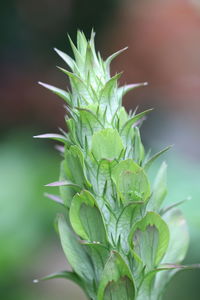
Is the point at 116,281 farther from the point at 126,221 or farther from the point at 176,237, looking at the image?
the point at 176,237

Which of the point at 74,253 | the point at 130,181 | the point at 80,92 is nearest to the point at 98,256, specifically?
the point at 74,253

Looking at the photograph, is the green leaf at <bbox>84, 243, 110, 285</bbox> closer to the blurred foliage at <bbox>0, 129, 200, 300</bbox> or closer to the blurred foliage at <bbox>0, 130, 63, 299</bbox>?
the blurred foliage at <bbox>0, 129, 200, 300</bbox>

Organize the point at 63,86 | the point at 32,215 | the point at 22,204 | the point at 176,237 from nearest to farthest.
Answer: the point at 176,237 < the point at 32,215 < the point at 22,204 < the point at 63,86

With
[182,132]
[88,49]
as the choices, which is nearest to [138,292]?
[88,49]

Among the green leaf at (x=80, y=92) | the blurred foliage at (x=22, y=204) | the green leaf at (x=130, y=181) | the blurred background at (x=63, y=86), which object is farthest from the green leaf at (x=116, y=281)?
the blurred background at (x=63, y=86)

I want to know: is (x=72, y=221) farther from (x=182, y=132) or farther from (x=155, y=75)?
(x=155, y=75)

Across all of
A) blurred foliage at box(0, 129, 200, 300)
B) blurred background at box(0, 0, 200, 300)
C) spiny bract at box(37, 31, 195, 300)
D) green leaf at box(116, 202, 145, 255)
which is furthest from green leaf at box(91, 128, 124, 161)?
blurred background at box(0, 0, 200, 300)
